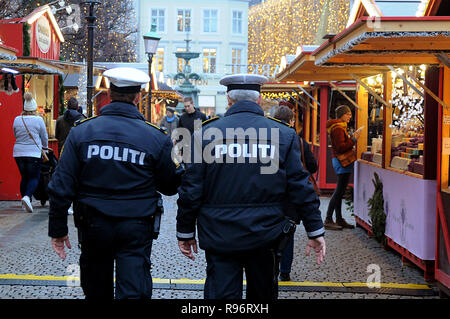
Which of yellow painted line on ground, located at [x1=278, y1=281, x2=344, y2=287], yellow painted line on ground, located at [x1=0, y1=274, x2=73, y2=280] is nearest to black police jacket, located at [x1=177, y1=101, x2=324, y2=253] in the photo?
yellow painted line on ground, located at [x1=278, y1=281, x2=344, y2=287]

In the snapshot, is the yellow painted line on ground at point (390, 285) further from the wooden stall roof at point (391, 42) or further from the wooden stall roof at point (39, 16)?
the wooden stall roof at point (39, 16)

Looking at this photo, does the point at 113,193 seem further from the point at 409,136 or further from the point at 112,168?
the point at 409,136

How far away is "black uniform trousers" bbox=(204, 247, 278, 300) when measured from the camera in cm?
395

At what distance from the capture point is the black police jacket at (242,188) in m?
3.97

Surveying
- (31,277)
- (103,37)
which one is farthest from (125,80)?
(103,37)

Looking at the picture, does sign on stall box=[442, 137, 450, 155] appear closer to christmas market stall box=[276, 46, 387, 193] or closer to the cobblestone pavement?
the cobblestone pavement

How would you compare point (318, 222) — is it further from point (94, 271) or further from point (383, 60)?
point (383, 60)

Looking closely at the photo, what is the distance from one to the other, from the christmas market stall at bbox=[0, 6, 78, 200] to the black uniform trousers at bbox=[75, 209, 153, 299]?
19.0 ft

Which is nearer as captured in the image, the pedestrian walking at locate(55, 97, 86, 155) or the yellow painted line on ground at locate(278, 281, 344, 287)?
the yellow painted line on ground at locate(278, 281, 344, 287)

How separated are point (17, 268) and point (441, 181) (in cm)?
429

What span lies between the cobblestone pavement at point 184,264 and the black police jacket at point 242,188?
7.12ft

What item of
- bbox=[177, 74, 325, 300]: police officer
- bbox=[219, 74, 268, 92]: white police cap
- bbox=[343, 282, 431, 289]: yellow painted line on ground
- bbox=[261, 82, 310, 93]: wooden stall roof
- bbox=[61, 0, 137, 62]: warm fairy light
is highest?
bbox=[61, 0, 137, 62]: warm fairy light

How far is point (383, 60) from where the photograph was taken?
24.5 ft
